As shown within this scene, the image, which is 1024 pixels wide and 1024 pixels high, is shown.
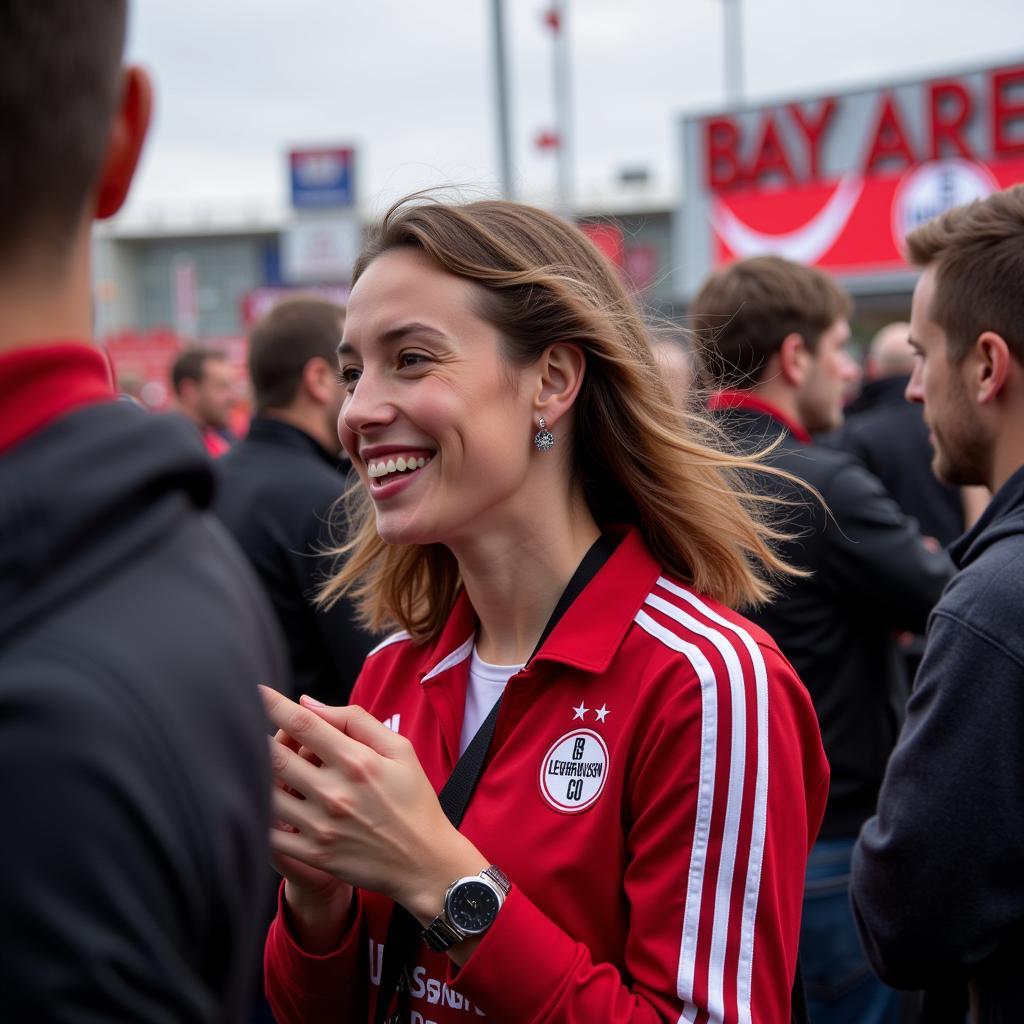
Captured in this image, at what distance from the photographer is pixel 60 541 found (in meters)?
0.78

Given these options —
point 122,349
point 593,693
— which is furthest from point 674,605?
point 122,349

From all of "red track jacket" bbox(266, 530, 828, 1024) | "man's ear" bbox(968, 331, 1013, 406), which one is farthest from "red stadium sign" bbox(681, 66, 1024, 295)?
"red track jacket" bbox(266, 530, 828, 1024)

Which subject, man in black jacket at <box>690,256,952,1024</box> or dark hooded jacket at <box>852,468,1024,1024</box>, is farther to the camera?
man in black jacket at <box>690,256,952,1024</box>

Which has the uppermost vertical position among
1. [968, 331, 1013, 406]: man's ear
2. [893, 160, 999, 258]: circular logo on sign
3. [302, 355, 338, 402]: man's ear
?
[893, 160, 999, 258]: circular logo on sign

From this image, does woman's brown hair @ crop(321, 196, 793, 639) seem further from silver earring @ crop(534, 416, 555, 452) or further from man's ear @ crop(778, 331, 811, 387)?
man's ear @ crop(778, 331, 811, 387)

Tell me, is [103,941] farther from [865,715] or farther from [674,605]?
[865,715]

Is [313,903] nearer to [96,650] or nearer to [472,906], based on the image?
[472,906]

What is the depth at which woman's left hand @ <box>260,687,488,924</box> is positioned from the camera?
167cm

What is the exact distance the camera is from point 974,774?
79.5 inches

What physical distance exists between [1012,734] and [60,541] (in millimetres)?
1698

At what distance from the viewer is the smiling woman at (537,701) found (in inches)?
65.9

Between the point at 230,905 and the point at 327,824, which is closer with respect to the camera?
the point at 230,905

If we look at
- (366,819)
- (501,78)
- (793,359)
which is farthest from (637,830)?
(501,78)

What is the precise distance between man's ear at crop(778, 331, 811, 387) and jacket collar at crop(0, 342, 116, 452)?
3.18 meters
